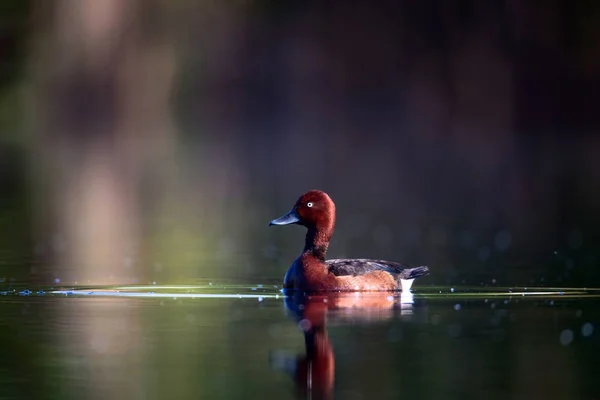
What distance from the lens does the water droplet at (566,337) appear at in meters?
10.1

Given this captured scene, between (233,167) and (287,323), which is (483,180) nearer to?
(233,167)

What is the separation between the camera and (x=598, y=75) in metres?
50.1

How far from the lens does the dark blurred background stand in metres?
25.2

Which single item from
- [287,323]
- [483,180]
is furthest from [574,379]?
[483,180]

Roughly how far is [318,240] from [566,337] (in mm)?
4451

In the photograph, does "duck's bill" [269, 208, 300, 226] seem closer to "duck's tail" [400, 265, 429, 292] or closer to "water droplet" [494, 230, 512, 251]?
"duck's tail" [400, 265, 429, 292]

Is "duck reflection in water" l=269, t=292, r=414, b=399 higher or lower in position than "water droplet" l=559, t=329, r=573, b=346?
higher

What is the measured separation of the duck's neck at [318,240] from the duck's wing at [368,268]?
141mm

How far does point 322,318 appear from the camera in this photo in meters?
11.5

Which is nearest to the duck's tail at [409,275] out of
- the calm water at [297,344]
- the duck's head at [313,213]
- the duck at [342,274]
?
the duck at [342,274]

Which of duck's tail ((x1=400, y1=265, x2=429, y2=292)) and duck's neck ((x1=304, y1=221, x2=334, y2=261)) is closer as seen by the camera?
duck's tail ((x1=400, y1=265, x2=429, y2=292))

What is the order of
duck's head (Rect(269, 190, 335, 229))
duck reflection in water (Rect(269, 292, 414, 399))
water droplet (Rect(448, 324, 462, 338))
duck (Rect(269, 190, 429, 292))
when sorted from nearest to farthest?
duck reflection in water (Rect(269, 292, 414, 399)), water droplet (Rect(448, 324, 462, 338)), duck (Rect(269, 190, 429, 292)), duck's head (Rect(269, 190, 335, 229))

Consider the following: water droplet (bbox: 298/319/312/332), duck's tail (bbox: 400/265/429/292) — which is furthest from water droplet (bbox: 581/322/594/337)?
duck's tail (bbox: 400/265/429/292)

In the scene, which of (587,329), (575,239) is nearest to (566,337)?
(587,329)
